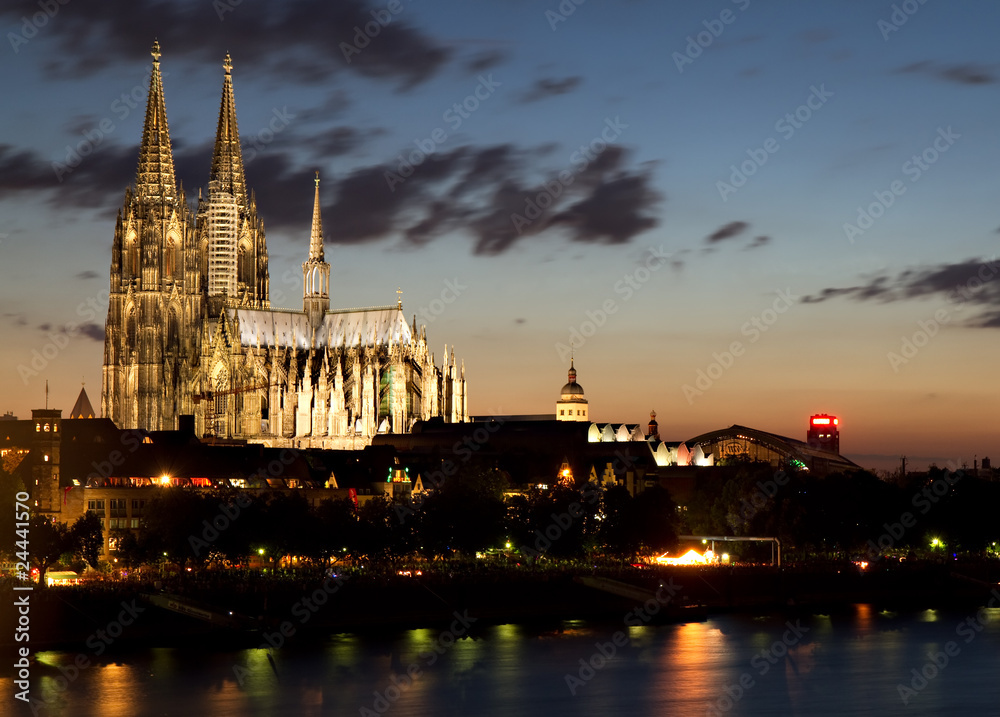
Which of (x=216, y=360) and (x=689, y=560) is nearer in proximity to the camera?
(x=689, y=560)

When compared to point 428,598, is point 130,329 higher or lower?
higher

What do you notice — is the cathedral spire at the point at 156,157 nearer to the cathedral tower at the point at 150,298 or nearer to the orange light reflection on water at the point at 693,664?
the cathedral tower at the point at 150,298

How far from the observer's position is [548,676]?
246ft

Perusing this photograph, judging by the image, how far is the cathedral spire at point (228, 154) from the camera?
636 ft

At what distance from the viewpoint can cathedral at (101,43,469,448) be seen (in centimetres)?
17875

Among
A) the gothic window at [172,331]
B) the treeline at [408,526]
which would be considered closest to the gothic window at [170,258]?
the gothic window at [172,331]

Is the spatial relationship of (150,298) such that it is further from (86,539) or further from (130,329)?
(86,539)

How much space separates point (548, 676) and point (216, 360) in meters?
112

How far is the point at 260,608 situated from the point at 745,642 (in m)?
24.6

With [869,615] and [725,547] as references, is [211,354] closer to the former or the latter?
[725,547]

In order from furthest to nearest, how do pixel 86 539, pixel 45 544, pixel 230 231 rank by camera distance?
pixel 230 231 → pixel 86 539 → pixel 45 544

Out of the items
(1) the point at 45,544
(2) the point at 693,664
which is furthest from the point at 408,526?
(2) the point at 693,664

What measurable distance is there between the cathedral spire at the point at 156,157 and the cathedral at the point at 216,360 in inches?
4.2

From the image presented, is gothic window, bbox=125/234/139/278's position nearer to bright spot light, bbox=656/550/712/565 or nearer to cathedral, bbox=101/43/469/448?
cathedral, bbox=101/43/469/448
